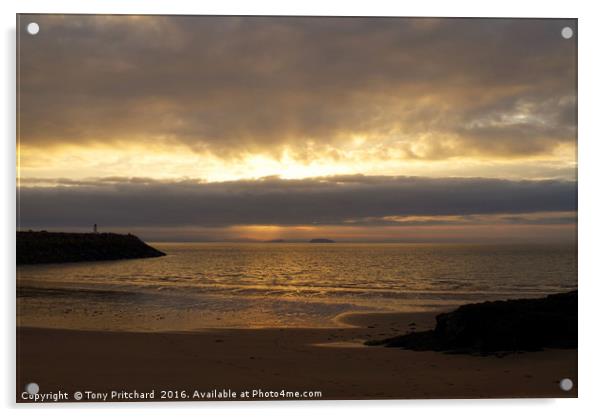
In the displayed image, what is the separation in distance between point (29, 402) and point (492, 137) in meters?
5.22

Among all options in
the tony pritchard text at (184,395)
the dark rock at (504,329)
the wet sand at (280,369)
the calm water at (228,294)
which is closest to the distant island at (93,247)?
the calm water at (228,294)

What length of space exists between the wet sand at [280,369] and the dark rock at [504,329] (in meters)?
0.15

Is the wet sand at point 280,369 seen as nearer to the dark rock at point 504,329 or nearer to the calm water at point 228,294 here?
the dark rock at point 504,329

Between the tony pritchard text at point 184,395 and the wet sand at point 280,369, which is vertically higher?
the wet sand at point 280,369

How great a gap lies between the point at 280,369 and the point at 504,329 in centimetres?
238

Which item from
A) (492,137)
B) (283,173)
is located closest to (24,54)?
(283,173)

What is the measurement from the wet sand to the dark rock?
15 centimetres

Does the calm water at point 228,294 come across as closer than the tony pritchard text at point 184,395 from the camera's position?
No

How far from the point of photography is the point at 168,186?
18.8 ft

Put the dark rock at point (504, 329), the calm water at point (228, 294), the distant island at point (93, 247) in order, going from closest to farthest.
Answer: the dark rock at point (504, 329), the calm water at point (228, 294), the distant island at point (93, 247)

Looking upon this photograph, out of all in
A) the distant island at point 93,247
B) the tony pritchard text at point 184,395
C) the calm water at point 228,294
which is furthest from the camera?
the distant island at point 93,247

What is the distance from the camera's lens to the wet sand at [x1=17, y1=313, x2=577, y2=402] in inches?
177

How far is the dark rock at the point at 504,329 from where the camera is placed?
4.88 metres

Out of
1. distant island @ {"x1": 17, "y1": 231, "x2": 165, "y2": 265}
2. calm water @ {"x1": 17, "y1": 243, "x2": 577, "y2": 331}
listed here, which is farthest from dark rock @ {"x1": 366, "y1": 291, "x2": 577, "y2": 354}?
distant island @ {"x1": 17, "y1": 231, "x2": 165, "y2": 265}
